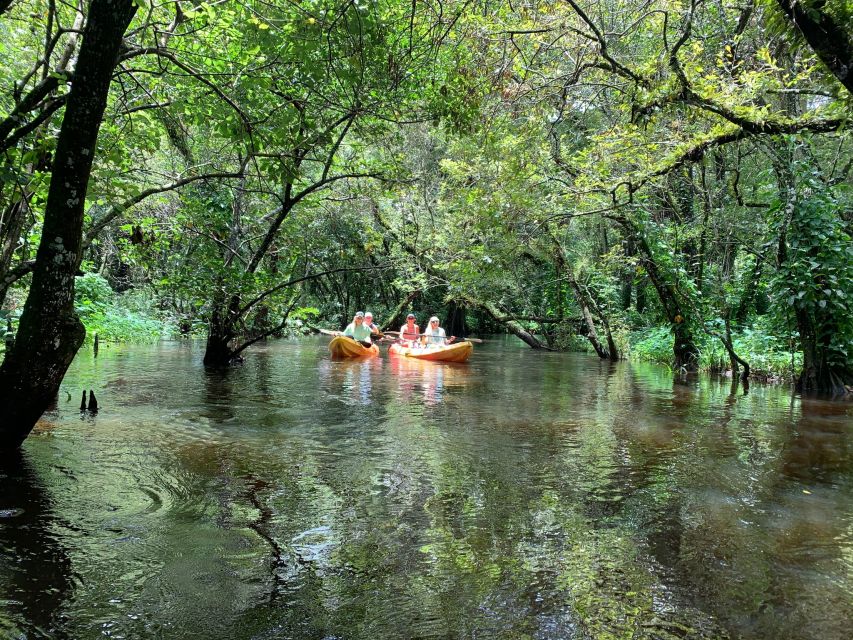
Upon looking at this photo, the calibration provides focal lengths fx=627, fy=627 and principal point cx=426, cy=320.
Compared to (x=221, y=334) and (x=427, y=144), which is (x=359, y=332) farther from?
(x=427, y=144)

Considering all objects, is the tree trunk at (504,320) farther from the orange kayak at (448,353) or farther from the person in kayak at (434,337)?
the orange kayak at (448,353)

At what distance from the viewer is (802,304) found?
11.8 m

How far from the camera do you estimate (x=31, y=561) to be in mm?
3527

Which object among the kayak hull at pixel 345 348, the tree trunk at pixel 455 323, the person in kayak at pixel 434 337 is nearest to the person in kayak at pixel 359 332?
the kayak hull at pixel 345 348

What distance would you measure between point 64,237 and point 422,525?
3.43m

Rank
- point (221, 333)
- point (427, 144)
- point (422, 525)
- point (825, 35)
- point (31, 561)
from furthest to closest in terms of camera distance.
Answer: point (427, 144) < point (221, 333) < point (825, 35) < point (422, 525) < point (31, 561)

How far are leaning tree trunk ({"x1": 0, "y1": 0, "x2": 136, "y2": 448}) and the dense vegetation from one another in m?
0.02

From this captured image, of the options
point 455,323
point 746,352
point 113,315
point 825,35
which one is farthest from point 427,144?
point 825,35

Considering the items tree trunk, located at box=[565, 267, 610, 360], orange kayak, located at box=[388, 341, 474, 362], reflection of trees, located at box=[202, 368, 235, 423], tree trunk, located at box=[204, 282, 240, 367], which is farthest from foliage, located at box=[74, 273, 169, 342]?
tree trunk, located at box=[565, 267, 610, 360]

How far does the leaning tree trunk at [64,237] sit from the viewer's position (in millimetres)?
4625

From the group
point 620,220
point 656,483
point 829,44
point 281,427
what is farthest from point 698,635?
point 620,220

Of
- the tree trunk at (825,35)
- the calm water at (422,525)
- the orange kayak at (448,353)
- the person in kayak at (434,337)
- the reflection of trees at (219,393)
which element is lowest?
the calm water at (422,525)

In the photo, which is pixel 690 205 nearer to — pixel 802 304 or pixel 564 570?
pixel 802 304

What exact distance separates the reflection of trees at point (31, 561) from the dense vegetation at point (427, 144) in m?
0.80
